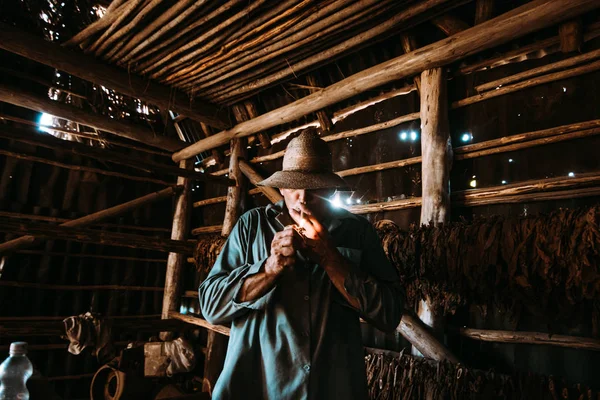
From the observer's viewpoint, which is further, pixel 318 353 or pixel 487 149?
pixel 487 149

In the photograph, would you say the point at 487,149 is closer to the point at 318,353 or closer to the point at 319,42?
the point at 319,42

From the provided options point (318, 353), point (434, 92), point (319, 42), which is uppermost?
point (319, 42)

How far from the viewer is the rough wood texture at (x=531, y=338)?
256cm

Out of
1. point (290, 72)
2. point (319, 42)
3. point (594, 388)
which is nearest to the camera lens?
point (594, 388)

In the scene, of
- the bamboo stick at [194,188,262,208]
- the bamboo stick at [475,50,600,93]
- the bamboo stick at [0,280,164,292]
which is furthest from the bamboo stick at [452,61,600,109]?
the bamboo stick at [0,280,164,292]

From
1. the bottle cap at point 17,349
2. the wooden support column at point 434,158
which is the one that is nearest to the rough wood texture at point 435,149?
A: the wooden support column at point 434,158

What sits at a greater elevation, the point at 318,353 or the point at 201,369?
the point at 318,353

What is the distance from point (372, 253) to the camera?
79.1 inches

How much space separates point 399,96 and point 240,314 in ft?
9.57

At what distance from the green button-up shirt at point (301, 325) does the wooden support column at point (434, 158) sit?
1.33 m

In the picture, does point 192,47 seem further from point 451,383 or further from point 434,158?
point 451,383

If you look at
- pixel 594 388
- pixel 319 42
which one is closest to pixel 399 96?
pixel 319 42

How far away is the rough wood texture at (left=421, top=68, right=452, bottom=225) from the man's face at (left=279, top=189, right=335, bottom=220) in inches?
52.6

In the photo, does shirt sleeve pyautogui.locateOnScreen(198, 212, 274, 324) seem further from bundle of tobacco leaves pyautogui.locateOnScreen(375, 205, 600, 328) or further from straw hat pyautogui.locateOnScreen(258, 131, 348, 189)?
bundle of tobacco leaves pyautogui.locateOnScreen(375, 205, 600, 328)
